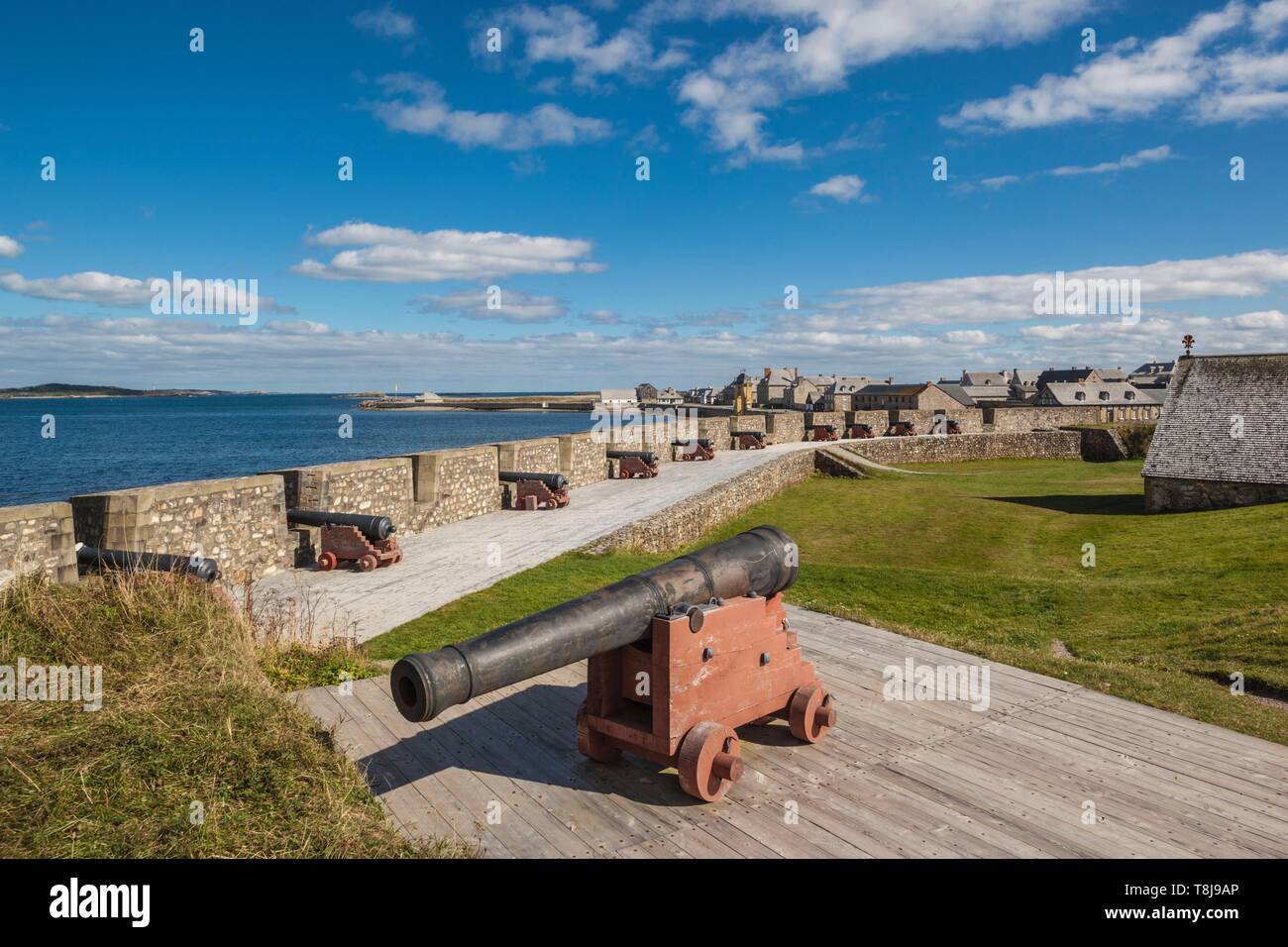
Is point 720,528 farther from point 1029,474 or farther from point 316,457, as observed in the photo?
point 316,457

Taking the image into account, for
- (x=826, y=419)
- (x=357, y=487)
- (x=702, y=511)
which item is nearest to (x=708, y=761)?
(x=357, y=487)

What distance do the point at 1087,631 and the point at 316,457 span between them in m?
53.7

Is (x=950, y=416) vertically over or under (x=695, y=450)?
over

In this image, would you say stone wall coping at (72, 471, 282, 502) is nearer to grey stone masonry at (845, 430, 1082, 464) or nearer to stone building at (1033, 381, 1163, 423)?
grey stone masonry at (845, 430, 1082, 464)

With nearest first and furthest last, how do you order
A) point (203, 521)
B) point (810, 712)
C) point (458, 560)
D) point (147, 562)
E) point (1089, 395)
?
point (810, 712) < point (147, 562) < point (203, 521) < point (458, 560) < point (1089, 395)

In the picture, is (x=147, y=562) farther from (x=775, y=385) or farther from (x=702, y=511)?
(x=775, y=385)

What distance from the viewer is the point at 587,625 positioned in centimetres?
396

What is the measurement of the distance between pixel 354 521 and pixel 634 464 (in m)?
12.3

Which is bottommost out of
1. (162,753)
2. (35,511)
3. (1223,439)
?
(162,753)

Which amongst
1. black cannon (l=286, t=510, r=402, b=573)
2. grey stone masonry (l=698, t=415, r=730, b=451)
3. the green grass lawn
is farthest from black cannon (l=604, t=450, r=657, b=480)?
black cannon (l=286, t=510, r=402, b=573)

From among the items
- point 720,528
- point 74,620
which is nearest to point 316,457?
point 720,528

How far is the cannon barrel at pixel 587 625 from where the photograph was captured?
137 inches

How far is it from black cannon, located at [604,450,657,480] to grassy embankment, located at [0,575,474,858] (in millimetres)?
16867
